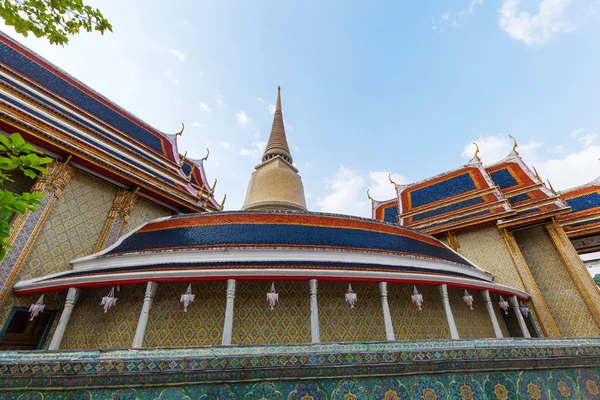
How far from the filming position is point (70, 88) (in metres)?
12.5

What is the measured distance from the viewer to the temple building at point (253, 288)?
182cm

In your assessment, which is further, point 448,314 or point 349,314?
point 448,314

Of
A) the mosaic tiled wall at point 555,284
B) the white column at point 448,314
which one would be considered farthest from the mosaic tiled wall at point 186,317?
the mosaic tiled wall at point 555,284

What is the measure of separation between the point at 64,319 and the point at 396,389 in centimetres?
816

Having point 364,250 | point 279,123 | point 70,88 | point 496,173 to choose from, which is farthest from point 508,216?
point 70,88

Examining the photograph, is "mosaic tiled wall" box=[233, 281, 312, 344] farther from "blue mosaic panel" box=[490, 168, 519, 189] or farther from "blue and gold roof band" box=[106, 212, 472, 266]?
"blue mosaic panel" box=[490, 168, 519, 189]

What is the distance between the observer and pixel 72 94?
12.3 meters

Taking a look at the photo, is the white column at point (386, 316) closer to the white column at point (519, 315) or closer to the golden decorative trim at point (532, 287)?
the white column at point (519, 315)

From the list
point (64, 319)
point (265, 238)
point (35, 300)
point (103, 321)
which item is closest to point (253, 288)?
point (265, 238)

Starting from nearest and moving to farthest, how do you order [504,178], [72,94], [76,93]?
[72,94], [76,93], [504,178]

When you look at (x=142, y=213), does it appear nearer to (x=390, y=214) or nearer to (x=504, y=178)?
(x=390, y=214)

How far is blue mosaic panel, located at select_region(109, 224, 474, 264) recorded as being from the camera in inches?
323

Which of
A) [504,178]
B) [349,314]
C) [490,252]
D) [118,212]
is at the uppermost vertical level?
[504,178]

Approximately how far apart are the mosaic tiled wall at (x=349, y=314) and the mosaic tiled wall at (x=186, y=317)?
272 centimetres
